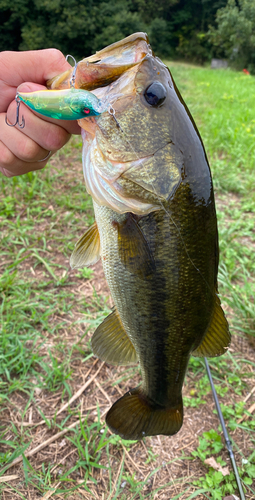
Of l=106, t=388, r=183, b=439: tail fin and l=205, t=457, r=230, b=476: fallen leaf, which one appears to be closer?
l=106, t=388, r=183, b=439: tail fin

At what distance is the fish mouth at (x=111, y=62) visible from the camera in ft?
3.16

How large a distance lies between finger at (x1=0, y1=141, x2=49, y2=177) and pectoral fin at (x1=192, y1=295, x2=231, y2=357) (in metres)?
1.09

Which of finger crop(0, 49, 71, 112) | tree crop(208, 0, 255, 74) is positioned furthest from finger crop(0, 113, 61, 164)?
tree crop(208, 0, 255, 74)

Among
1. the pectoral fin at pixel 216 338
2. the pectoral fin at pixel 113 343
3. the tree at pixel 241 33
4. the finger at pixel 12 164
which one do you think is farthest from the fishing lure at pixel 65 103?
the tree at pixel 241 33

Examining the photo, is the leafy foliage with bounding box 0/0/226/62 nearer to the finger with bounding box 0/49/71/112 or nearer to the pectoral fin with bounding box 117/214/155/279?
the finger with bounding box 0/49/71/112

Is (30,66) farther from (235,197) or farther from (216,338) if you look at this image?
(235,197)

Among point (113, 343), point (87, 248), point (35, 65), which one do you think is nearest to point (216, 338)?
point (113, 343)

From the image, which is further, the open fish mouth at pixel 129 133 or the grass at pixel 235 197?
the grass at pixel 235 197

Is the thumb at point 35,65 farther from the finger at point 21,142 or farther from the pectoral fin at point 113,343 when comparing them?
the pectoral fin at point 113,343

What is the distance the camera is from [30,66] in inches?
47.9

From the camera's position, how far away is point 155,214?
3.46 ft

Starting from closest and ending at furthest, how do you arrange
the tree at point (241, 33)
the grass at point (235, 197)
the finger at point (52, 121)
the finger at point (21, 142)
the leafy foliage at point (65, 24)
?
the finger at point (52, 121), the finger at point (21, 142), the grass at point (235, 197), the leafy foliage at point (65, 24), the tree at point (241, 33)

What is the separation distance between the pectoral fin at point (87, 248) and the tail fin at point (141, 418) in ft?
2.20

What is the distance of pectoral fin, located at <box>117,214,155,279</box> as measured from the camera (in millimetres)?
1081
